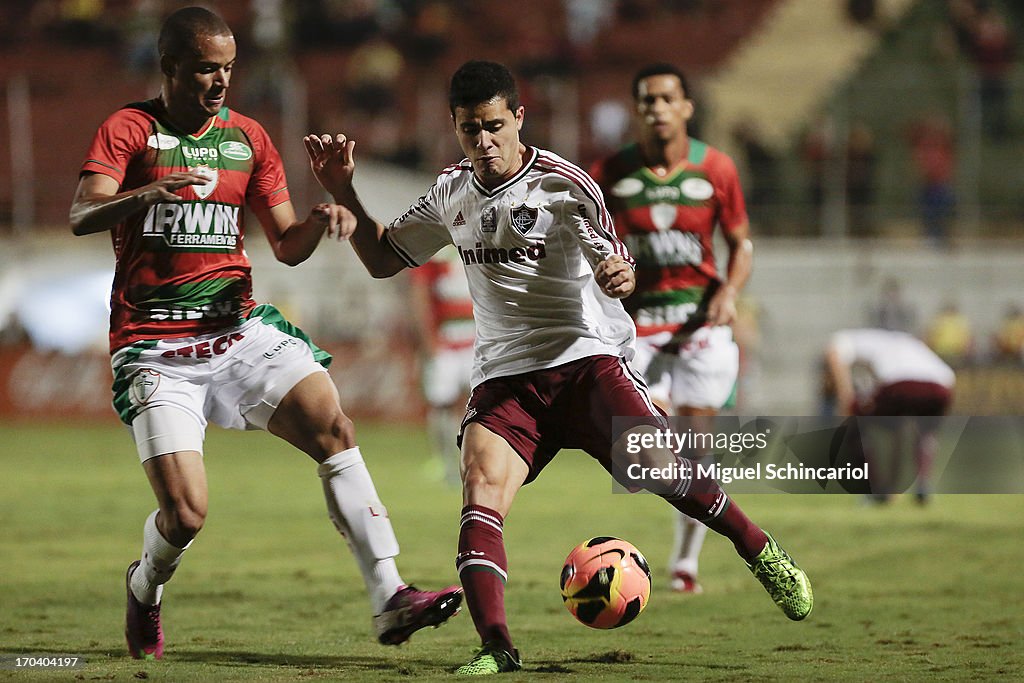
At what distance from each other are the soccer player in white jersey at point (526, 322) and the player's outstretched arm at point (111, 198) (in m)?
0.81

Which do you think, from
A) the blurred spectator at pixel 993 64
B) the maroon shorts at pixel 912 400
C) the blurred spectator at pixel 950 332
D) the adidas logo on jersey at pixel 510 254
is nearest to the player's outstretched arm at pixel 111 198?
the adidas logo on jersey at pixel 510 254

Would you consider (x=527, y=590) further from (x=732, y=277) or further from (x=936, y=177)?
(x=936, y=177)

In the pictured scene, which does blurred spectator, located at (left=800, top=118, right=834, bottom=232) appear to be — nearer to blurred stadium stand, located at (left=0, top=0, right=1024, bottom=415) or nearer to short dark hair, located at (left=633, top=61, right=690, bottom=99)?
blurred stadium stand, located at (left=0, top=0, right=1024, bottom=415)

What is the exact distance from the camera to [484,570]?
5316 mm

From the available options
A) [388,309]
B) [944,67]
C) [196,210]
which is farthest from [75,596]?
[944,67]

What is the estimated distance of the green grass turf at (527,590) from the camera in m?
5.68

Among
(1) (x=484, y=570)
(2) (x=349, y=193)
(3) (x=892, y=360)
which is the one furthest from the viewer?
(3) (x=892, y=360)

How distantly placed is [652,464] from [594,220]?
3.33ft

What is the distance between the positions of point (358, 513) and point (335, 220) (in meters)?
1.24

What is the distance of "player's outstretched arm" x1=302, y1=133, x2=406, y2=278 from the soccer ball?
1.50 meters

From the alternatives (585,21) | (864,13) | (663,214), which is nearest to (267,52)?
(585,21)

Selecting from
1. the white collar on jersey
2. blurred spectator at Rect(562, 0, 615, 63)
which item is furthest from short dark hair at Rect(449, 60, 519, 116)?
blurred spectator at Rect(562, 0, 615, 63)

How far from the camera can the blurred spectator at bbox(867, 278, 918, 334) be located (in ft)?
70.4

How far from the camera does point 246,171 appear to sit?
6066 mm
